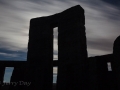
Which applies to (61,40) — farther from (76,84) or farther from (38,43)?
(76,84)

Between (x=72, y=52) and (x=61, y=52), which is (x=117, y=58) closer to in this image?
(x=72, y=52)

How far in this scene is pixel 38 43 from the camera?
795cm

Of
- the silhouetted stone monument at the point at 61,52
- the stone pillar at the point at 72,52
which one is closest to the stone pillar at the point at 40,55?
the silhouetted stone monument at the point at 61,52

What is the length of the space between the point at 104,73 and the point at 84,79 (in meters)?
4.04

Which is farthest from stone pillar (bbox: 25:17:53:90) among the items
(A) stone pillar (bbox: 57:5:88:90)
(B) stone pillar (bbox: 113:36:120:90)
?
(B) stone pillar (bbox: 113:36:120:90)

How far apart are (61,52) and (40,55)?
1.38 meters

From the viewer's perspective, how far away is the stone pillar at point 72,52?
19.7ft

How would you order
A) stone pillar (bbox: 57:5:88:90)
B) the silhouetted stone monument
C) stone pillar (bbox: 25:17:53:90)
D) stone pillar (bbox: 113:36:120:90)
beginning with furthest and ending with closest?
stone pillar (bbox: 25:17:53:90), the silhouetted stone monument, stone pillar (bbox: 57:5:88:90), stone pillar (bbox: 113:36:120:90)

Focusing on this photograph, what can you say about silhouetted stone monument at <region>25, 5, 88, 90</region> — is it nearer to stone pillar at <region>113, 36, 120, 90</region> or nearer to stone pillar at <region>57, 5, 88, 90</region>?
stone pillar at <region>57, 5, 88, 90</region>

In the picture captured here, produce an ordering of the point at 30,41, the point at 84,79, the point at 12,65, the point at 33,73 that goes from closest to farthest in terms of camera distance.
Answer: the point at 84,79 < the point at 33,73 < the point at 30,41 < the point at 12,65

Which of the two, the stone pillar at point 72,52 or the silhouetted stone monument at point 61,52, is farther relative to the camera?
the silhouetted stone monument at point 61,52

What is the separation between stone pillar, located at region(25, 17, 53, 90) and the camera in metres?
7.14

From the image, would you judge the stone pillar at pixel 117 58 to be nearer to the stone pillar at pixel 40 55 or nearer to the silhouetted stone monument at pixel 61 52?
the silhouetted stone monument at pixel 61 52

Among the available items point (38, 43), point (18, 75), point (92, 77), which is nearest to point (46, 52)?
point (38, 43)
